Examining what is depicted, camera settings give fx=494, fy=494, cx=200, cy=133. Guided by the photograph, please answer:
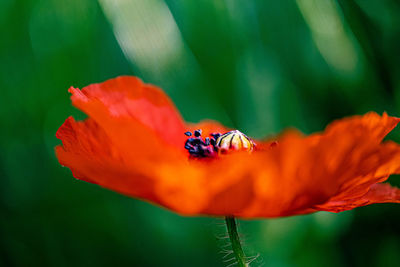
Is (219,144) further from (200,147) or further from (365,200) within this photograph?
(365,200)

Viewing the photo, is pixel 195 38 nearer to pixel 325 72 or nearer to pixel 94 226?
pixel 325 72

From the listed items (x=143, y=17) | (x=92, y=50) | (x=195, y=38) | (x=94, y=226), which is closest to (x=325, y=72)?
(x=195, y=38)

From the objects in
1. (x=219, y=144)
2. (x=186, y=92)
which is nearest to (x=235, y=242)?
(x=219, y=144)

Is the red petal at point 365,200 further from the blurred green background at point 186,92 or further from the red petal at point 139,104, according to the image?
the blurred green background at point 186,92

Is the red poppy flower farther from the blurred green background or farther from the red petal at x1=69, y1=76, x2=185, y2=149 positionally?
the blurred green background

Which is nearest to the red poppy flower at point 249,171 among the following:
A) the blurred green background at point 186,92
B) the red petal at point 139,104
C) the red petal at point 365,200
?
the red petal at point 365,200

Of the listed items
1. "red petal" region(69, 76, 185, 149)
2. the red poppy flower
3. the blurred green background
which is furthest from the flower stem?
the blurred green background
